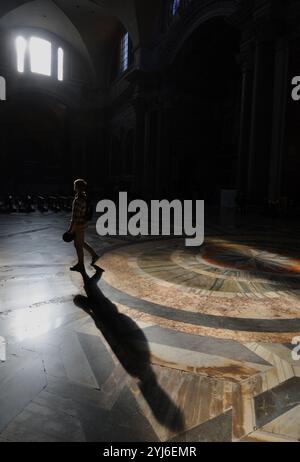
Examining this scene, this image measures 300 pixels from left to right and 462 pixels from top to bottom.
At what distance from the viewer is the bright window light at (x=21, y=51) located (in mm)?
30453

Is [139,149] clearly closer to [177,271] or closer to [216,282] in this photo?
[177,271]

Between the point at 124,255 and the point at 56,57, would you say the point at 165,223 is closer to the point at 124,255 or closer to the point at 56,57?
the point at 124,255

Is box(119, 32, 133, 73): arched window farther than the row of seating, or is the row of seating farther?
box(119, 32, 133, 73): arched window

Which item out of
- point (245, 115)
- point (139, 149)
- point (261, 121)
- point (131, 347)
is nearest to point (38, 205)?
point (245, 115)

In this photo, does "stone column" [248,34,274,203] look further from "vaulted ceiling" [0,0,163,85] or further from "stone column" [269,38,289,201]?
"vaulted ceiling" [0,0,163,85]

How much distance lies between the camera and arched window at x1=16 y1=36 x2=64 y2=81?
30750 mm

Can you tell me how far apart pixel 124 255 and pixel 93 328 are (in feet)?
11.9

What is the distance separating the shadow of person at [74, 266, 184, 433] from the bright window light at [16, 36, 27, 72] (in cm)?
3139

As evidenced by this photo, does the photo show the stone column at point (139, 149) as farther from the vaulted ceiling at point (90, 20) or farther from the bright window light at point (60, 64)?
the bright window light at point (60, 64)

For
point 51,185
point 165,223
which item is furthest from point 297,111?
point 51,185

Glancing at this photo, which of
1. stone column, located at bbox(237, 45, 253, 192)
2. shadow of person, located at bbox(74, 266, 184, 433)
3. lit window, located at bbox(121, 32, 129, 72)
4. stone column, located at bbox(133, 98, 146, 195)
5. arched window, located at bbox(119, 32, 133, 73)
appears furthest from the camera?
lit window, located at bbox(121, 32, 129, 72)

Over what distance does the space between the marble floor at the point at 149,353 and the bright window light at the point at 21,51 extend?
2972cm

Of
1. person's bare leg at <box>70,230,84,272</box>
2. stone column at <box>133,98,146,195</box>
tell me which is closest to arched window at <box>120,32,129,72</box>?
stone column at <box>133,98,146,195</box>
